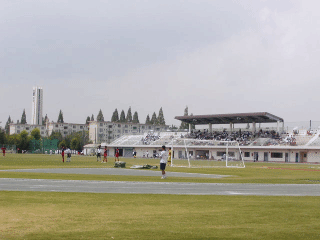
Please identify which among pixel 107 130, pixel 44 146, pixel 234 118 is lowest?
pixel 44 146

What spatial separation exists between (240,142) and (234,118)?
678 cm

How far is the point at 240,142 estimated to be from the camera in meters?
81.9

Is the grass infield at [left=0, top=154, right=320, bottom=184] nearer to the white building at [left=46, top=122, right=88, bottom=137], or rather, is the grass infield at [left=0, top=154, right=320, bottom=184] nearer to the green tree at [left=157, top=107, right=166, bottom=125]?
the green tree at [left=157, top=107, right=166, bottom=125]

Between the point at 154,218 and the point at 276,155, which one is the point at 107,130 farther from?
the point at 154,218

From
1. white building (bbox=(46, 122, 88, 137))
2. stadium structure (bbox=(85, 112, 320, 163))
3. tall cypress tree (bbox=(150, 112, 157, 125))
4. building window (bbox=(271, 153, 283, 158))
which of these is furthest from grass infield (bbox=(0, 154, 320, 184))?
white building (bbox=(46, 122, 88, 137))

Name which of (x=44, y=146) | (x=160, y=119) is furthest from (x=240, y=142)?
(x=160, y=119)

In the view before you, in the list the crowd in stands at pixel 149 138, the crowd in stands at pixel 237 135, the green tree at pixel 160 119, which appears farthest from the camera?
the green tree at pixel 160 119

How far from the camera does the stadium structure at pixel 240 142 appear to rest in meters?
74.6

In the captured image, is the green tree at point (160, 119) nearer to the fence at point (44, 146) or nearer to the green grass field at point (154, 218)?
the fence at point (44, 146)

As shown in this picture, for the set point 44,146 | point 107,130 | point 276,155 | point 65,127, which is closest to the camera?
point 276,155

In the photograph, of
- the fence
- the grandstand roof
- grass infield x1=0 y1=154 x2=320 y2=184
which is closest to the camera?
grass infield x1=0 y1=154 x2=320 y2=184

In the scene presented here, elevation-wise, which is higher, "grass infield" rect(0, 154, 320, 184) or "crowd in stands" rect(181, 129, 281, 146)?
"crowd in stands" rect(181, 129, 281, 146)

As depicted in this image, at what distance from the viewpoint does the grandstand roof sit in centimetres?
8035

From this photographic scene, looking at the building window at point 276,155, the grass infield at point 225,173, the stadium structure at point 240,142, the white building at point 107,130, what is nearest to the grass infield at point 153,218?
the grass infield at point 225,173
